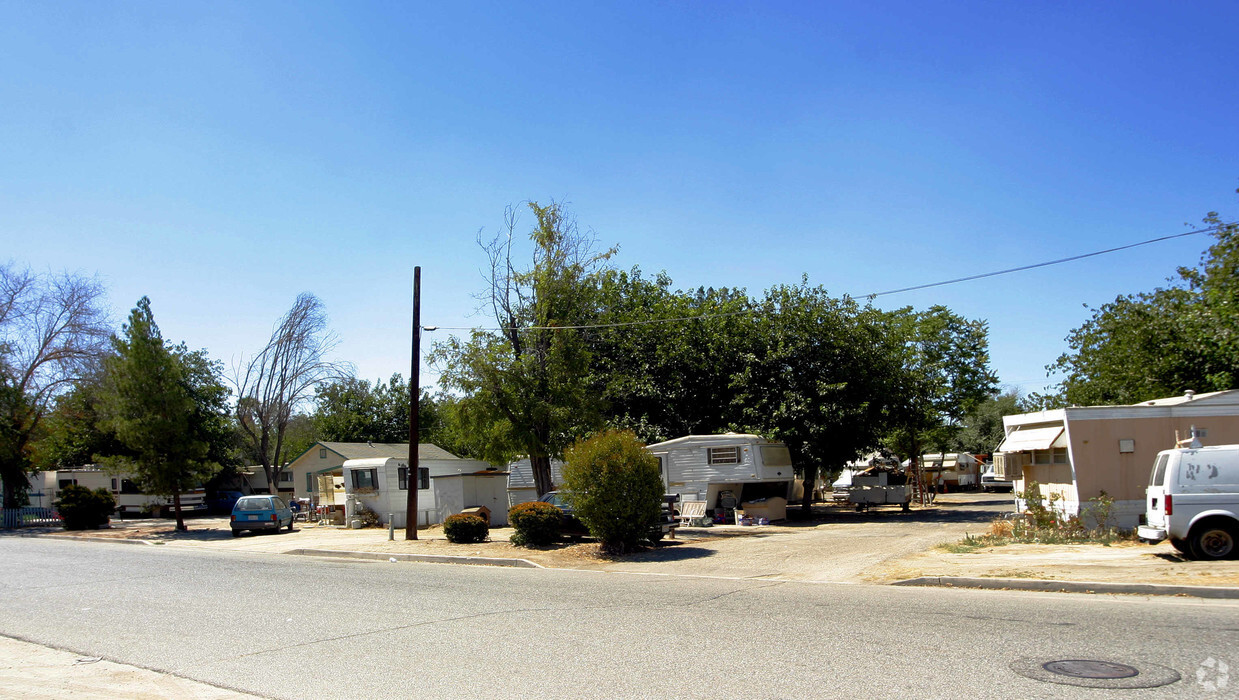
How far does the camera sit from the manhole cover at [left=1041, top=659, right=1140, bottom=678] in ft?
21.5

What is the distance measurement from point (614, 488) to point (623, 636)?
29.5 feet

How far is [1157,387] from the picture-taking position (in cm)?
2514

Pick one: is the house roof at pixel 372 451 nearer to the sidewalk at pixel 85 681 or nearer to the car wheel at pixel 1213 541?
the sidewalk at pixel 85 681

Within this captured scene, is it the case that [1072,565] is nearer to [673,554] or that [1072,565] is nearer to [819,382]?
[673,554]

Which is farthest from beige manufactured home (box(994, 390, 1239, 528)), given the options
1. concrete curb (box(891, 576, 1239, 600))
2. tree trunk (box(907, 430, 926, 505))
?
tree trunk (box(907, 430, 926, 505))

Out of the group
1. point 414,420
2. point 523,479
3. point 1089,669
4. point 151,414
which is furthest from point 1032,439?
point 151,414

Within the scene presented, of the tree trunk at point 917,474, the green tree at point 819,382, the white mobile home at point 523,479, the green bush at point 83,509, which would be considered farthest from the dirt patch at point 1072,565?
the green bush at point 83,509

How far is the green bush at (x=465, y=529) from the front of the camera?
71.0 feet

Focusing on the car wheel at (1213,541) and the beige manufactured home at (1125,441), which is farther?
the beige manufactured home at (1125,441)

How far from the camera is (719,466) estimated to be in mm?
27188

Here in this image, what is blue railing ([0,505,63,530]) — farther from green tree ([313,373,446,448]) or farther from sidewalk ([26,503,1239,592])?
green tree ([313,373,446,448])

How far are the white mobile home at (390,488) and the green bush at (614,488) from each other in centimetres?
1216

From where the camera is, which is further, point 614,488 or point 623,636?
point 614,488

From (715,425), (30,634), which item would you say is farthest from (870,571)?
(715,425)
